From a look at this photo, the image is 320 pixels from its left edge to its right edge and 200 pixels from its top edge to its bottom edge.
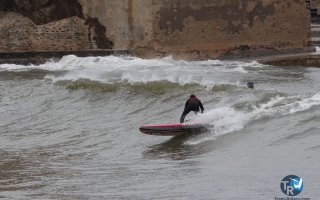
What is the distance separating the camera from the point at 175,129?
13617mm

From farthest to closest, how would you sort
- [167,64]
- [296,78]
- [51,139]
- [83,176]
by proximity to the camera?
[167,64] → [296,78] → [51,139] → [83,176]

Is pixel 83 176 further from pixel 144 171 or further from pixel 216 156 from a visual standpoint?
pixel 216 156

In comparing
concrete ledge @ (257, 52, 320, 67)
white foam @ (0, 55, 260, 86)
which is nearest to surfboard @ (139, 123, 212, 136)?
white foam @ (0, 55, 260, 86)

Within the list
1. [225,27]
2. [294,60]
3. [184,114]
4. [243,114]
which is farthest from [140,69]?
[184,114]

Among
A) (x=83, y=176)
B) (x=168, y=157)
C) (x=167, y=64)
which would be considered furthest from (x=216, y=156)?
(x=167, y=64)

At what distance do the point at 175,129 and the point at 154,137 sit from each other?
58cm

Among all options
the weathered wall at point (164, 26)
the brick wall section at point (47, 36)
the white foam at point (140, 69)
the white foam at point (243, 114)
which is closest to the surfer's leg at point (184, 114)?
the white foam at point (243, 114)

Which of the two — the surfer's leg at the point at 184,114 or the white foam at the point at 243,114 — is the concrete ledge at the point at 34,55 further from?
the surfer's leg at the point at 184,114

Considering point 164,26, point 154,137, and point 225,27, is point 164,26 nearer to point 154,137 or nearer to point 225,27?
point 225,27

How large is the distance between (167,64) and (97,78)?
11.9 feet

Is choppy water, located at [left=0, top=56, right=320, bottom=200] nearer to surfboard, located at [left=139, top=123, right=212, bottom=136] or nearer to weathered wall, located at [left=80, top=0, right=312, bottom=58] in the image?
surfboard, located at [left=139, top=123, right=212, bottom=136]

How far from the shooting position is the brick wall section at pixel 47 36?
91.8 feet

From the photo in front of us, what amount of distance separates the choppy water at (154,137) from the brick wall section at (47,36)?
3.71 meters

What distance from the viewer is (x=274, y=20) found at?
27922mm
